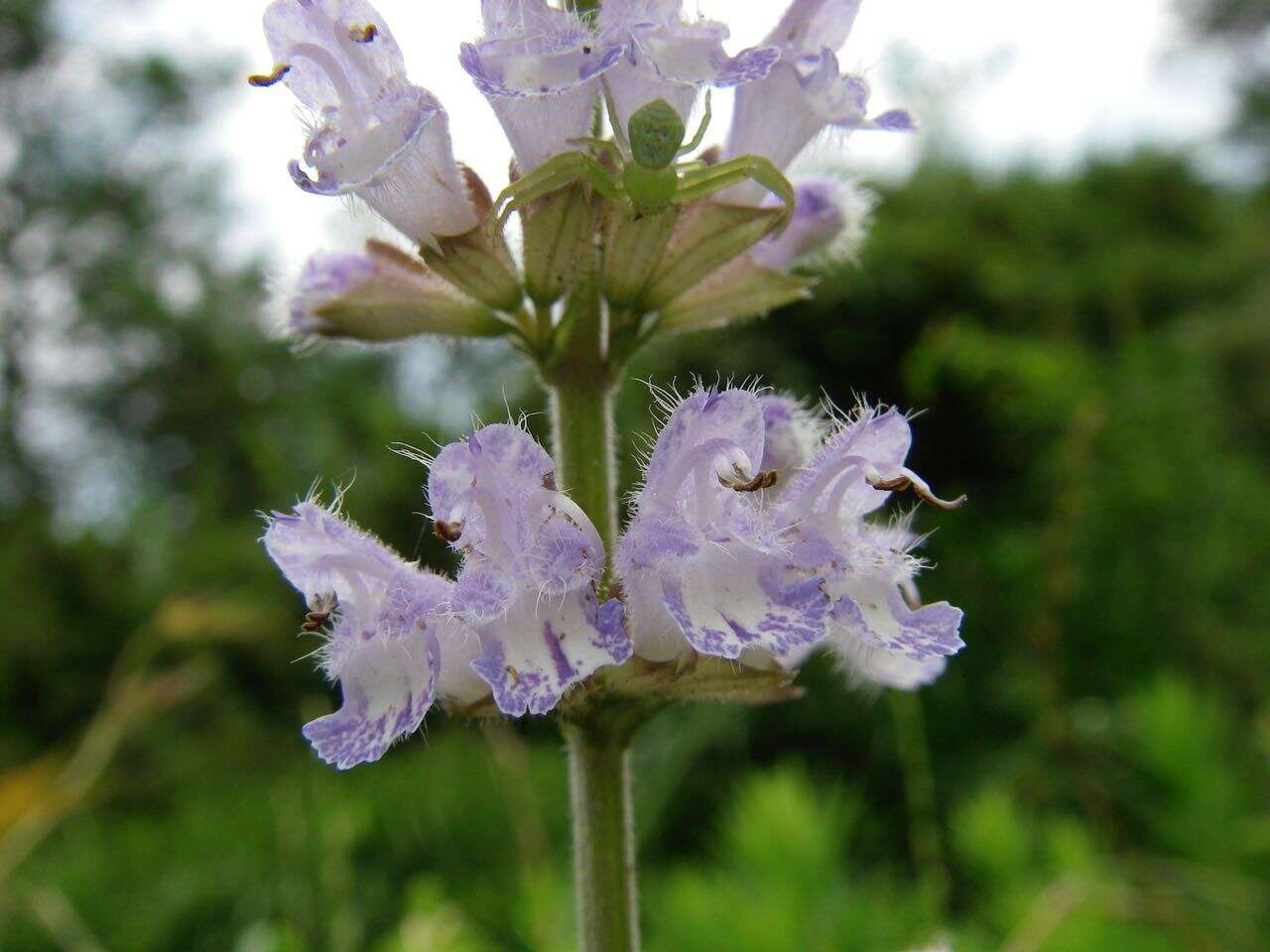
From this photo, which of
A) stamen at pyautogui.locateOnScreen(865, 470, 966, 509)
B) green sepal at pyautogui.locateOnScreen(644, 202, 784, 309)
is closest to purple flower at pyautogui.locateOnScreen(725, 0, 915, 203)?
green sepal at pyautogui.locateOnScreen(644, 202, 784, 309)

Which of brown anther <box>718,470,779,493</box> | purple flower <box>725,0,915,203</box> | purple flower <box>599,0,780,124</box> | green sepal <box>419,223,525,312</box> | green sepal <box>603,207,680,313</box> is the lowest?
brown anther <box>718,470,779,493</box>

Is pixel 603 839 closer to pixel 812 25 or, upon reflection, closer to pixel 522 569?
pixel 522 569

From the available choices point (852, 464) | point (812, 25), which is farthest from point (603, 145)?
point (852, 464)

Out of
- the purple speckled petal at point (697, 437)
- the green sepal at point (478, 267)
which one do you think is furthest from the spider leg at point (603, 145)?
the purple speckled petal at point (697, 437)

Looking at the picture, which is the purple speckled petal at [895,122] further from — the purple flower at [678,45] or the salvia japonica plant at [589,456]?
the purple flower at [678,45]

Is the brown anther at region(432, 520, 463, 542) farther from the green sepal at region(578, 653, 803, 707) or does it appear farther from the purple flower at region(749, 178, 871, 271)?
the purple flower at region(749, 178, 871, 271)

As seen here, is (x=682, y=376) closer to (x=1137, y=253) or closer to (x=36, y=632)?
(x=1137, y=253)
